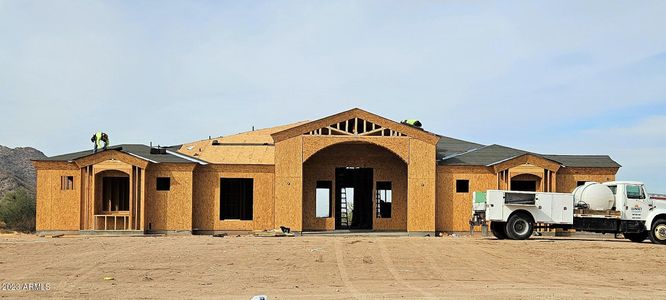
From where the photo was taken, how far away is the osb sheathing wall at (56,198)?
36375 mm

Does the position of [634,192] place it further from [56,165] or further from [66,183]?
[56,165]

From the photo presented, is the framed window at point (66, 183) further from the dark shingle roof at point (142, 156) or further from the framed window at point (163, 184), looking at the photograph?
the framed window at point (163, 184)

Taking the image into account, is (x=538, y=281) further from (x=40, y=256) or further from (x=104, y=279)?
(x=40, y=256)

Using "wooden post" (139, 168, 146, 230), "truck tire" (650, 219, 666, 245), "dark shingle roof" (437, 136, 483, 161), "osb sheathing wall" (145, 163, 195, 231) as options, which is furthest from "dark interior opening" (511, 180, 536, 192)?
"wooden post" (139, 168, 146, 230)

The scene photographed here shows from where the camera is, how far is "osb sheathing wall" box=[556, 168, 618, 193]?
38.8 metres

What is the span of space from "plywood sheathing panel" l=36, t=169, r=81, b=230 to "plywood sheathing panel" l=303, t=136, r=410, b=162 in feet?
37.5

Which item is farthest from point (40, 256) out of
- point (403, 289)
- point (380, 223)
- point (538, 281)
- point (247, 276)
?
point (380, 223)

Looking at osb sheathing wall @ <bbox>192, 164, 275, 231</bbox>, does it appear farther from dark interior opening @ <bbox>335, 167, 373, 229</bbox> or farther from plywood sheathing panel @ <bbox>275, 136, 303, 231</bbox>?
dark interior opening @ <bbox>335, 167, 373, 229</bbox>

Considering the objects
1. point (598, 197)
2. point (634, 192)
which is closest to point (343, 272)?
point (598, 197)

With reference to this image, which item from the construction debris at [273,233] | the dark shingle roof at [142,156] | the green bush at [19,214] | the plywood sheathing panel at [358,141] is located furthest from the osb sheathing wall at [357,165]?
the green bush at [19,214]

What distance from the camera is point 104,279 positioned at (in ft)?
59.7

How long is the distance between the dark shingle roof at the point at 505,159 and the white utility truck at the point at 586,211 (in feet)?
21.8

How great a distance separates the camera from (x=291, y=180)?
37.2m

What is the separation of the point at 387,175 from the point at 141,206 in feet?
42.6
